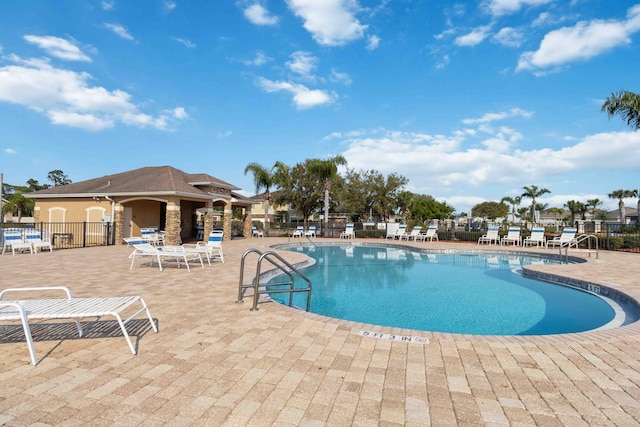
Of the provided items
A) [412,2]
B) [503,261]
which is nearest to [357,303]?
[503,261]

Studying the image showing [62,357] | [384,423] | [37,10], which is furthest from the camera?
[37,10]

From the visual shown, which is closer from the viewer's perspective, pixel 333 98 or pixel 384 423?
pixel 384 423

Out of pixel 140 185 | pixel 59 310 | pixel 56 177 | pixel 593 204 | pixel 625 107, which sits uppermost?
pixel 56 177

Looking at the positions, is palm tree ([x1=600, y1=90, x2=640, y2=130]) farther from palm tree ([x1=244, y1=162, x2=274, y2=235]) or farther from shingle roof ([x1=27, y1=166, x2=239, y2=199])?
shingle roof ([x1=27, y1=166, x2=239, y2=199])

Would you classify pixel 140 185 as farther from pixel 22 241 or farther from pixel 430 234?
pixel 430 234

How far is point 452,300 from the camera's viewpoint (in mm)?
7707

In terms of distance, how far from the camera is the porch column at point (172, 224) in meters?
17.0

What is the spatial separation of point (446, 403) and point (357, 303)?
4944mm

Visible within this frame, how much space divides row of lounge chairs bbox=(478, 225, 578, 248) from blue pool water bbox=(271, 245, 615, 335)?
7275 mm

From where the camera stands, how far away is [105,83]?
17.2 meters

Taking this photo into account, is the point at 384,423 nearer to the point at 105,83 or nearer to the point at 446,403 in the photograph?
the point at 446,403

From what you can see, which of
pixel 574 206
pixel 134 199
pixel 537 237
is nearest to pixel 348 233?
pixel 537 237

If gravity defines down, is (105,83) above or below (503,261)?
above

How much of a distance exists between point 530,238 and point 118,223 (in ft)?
73.1
